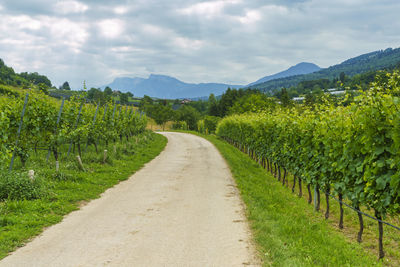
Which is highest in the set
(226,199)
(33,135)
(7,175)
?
(33,135)

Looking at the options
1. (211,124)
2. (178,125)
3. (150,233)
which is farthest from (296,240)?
(178,125)

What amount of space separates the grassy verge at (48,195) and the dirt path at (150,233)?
12.1 inches

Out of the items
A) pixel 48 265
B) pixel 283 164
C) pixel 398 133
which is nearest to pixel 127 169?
pixel 283 164

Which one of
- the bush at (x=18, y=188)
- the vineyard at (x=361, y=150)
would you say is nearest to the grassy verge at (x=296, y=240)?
the vineyard at (x=361, y=150)

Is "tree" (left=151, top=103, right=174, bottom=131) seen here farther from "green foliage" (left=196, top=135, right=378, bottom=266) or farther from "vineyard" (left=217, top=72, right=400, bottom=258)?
"green foliage" (left=196, top=135, right=378, bottom=266)

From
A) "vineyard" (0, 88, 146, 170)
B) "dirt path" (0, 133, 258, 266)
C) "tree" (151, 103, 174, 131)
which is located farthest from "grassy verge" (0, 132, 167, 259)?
"tree" (151, 103, 174, 131)

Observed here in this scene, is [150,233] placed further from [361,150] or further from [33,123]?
[33,123]

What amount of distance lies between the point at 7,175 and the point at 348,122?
891 centimetres

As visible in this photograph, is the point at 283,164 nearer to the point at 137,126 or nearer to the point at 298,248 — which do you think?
the point at 298,248

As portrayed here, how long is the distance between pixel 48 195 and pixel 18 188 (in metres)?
0.77

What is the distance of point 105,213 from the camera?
7.71 metres

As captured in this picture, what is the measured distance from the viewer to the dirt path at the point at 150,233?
5.08 m

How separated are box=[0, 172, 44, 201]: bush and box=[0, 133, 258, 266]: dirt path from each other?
147cm

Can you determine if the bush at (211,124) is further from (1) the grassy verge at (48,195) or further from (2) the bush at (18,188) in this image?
(2) the bush at (18,188)
